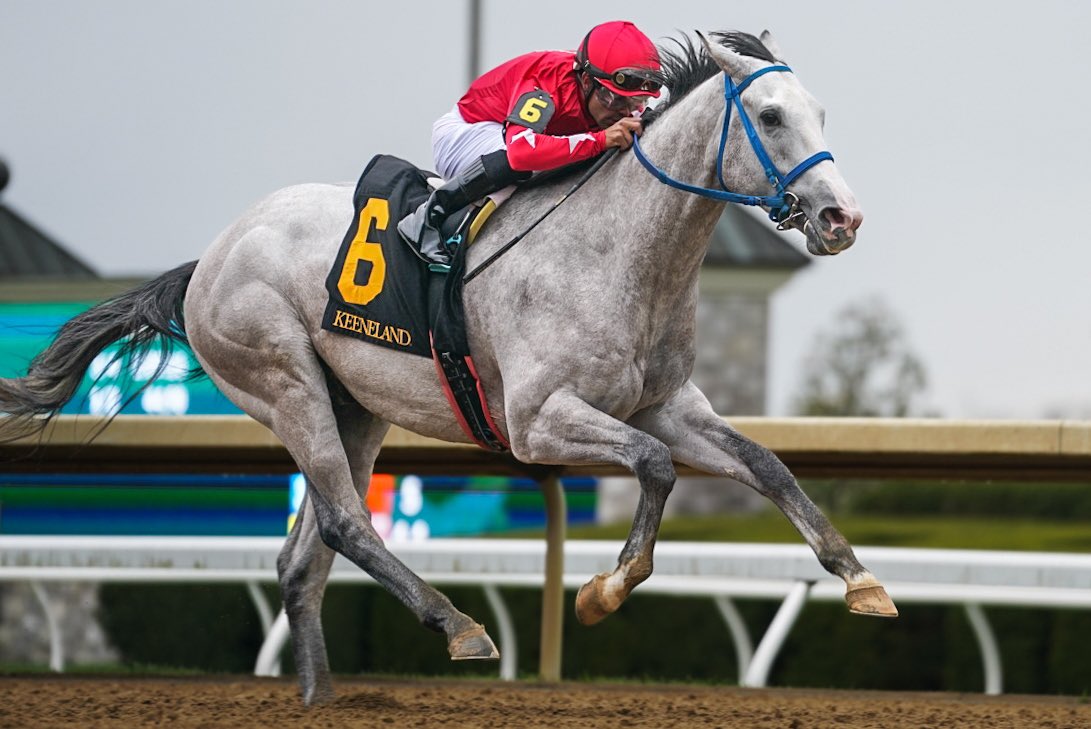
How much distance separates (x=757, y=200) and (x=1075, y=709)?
189 cm

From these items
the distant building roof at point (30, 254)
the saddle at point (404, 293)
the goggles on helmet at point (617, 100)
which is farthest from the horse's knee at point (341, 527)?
the distant building roof at point (30, 254)

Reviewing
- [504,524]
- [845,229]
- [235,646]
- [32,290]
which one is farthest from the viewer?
[32,290]

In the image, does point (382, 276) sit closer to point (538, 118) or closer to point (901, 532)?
point (538, 118)

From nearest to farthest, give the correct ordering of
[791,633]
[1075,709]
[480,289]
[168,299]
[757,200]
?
[757,200], [480,289], [1075,709], [168,299], [791,633]

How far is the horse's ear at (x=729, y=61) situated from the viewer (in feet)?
12.4

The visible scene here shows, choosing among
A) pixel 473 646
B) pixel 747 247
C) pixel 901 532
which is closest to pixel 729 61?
pixel 473 646

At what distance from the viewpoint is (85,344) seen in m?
4.93

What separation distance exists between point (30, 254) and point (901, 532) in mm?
8808

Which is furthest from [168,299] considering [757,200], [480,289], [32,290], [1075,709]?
[32,290]

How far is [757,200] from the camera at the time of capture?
12.2 ft

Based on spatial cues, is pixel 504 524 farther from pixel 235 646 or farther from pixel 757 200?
pixel 757 200

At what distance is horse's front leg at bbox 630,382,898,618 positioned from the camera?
3.68m

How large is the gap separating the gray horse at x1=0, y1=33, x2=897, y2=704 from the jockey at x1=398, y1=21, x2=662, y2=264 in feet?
0.29

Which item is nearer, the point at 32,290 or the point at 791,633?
the point at 791,633
